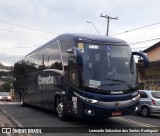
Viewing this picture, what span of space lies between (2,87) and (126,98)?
8918 centimetres

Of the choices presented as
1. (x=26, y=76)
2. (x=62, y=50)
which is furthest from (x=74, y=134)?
(x=26, y=76)

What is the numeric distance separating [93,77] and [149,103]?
7.67m

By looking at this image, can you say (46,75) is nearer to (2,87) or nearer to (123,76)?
(123,76)

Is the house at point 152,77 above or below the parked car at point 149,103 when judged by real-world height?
above

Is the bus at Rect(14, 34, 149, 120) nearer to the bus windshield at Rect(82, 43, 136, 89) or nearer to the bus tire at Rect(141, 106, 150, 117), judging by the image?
the bus windshield at Rect(82, 43, 136, 89)

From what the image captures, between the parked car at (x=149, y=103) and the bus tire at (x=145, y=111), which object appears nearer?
the parked car at (x=149, y=103)

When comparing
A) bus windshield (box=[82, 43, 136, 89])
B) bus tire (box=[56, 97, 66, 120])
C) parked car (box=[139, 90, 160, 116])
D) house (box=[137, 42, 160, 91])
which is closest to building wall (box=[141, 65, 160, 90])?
house (box=[137, 42, 160, 91])

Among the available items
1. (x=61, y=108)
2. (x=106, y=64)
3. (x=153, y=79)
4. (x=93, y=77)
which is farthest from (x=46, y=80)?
(x=153, y=79)

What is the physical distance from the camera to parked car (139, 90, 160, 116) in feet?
62.2

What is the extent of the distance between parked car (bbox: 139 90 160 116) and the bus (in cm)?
597

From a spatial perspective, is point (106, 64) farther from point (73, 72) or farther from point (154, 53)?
point (154, 53)

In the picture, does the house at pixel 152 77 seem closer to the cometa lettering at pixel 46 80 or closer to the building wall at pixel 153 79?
the building wall at pixel 153 79

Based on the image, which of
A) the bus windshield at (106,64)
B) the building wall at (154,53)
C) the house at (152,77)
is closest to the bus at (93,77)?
the bus windshield at (106,64)

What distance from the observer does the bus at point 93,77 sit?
12.2 m
